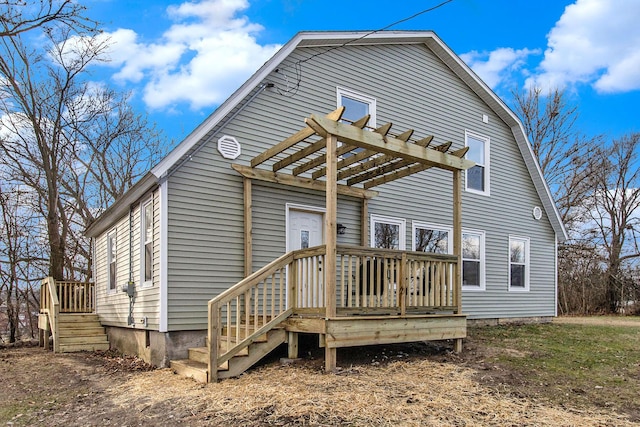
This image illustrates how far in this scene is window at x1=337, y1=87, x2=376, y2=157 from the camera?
10367 mm

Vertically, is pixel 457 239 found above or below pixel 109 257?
above

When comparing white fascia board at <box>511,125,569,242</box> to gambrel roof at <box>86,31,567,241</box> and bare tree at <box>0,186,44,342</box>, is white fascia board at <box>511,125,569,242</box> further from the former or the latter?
bare tree at <box>0,186,44,342</box>

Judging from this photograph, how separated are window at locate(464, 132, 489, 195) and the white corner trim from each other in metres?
7.39

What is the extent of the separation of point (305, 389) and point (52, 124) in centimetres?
1607

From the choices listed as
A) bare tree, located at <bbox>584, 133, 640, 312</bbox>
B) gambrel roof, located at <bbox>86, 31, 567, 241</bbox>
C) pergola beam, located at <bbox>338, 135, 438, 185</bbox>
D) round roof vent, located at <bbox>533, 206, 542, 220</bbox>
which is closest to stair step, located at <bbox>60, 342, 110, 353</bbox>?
gambrel roof, located at <bbox>86, 31, 567, 241</bbox>

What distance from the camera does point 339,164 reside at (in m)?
8.56

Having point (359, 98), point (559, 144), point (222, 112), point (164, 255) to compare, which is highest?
point (559, 144)

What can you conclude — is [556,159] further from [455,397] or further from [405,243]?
[455,397]

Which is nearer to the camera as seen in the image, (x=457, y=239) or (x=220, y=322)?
(x=220, y=322)

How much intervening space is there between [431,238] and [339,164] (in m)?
4.03

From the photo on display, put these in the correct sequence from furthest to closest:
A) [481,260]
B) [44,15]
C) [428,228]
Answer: [481,260], [428,228], [44,15]

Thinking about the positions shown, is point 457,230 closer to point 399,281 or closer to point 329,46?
point 399,281

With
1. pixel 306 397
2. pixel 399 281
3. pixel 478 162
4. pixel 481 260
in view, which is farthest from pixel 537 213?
pixel 306 397

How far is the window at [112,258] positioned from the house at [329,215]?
0.06 meters
